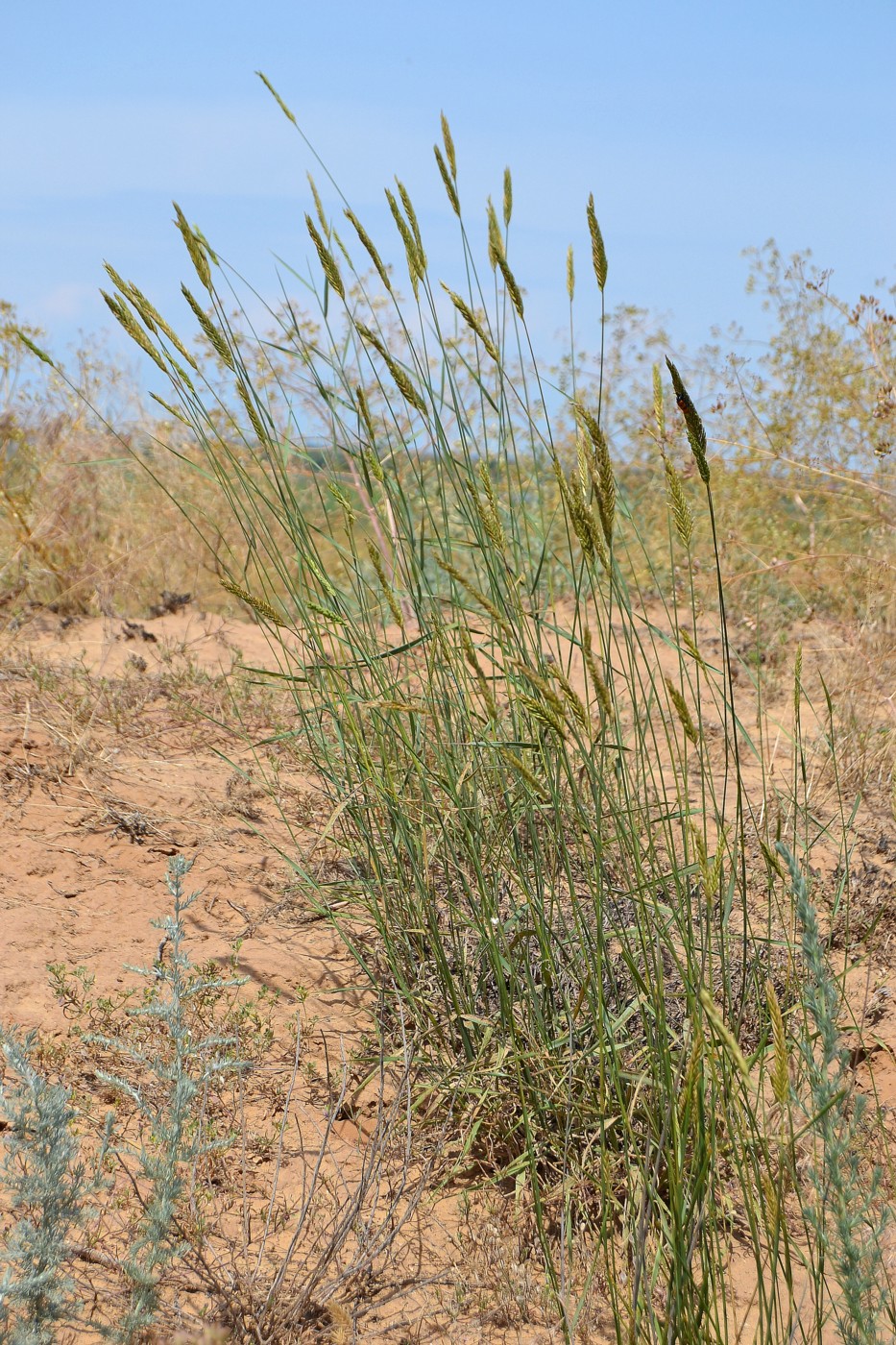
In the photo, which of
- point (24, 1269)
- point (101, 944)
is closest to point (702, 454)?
point (24, 1269)

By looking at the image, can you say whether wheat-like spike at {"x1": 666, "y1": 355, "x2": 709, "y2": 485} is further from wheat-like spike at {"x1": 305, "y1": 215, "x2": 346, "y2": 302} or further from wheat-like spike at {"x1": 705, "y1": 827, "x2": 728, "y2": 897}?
wheat-like spike at {"x1": 305, "y1": 215, "x2": 346, "y2": 302}

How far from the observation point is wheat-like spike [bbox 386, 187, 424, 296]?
1832mm

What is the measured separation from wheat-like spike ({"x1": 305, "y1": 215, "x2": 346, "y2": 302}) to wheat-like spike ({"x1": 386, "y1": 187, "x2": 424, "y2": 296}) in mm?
120

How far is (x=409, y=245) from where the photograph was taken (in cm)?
185

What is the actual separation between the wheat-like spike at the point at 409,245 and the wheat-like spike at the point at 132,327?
1.44 ft

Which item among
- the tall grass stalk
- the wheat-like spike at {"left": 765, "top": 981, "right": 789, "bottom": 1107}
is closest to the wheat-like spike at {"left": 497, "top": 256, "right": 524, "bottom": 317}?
the tall grass stalk

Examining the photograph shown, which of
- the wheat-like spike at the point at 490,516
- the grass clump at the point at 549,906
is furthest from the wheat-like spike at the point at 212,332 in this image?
the wheat-like spike at the point at 490,516

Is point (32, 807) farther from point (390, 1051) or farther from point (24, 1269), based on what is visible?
point (24, 1269)

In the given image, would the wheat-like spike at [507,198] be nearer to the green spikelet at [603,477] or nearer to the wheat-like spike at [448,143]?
the wheat-like spike at [448,143]

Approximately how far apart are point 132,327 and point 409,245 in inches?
18.6

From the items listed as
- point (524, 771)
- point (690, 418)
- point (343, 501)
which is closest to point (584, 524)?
point (690, 418)

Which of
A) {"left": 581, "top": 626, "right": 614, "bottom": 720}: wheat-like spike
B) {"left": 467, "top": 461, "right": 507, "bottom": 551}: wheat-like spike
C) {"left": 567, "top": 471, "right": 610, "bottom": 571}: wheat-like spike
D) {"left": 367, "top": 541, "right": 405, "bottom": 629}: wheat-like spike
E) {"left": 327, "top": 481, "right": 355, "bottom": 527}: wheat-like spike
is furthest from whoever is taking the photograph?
{"left": 327, "top": 481, "right": 355, "bottom": 527}: wheat-like spike

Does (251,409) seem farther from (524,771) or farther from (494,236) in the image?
(524,771)

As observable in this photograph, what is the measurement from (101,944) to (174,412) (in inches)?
51.7
